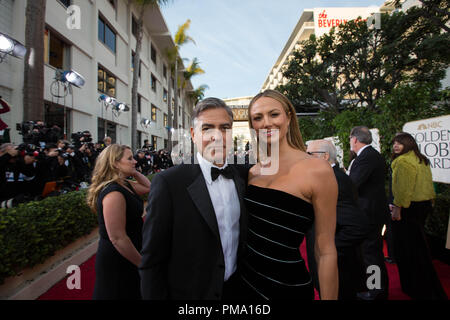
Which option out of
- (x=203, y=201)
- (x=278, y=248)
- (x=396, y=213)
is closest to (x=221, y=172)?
(x=203, y=201)

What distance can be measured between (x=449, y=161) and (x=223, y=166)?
5.27 metres

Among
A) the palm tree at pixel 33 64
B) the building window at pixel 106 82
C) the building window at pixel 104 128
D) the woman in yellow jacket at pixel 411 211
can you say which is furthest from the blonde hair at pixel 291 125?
the building window at pixel 106 82

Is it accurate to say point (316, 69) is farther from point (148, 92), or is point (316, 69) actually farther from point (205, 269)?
point (205, 269)

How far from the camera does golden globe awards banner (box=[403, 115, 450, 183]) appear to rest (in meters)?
4.66

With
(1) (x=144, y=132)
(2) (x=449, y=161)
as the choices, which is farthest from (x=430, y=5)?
(1) (x=144, y=132)

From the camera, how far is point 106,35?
15.2 metres

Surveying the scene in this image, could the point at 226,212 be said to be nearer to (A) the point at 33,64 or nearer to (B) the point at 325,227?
(B) the point at 325,227

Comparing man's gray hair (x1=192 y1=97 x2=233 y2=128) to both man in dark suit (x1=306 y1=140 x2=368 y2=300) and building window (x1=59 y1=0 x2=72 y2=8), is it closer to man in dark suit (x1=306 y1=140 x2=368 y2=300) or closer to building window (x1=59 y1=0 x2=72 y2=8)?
man in dark suit (x1=306 y1=140 x2=368 y2=300)

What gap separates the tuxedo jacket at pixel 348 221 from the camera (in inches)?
96.0

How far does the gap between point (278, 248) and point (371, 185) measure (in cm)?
265

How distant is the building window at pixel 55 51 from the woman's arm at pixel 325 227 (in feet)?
40.0

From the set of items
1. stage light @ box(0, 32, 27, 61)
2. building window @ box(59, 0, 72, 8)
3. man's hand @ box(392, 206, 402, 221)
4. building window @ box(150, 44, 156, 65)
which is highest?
building window @ box(150, 44, 156, 65)

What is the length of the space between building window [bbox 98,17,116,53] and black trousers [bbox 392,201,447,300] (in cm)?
1669

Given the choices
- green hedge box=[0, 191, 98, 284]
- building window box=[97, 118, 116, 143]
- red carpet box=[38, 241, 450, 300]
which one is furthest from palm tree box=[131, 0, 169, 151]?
red carpet box=[38, 241, 450, 300]
